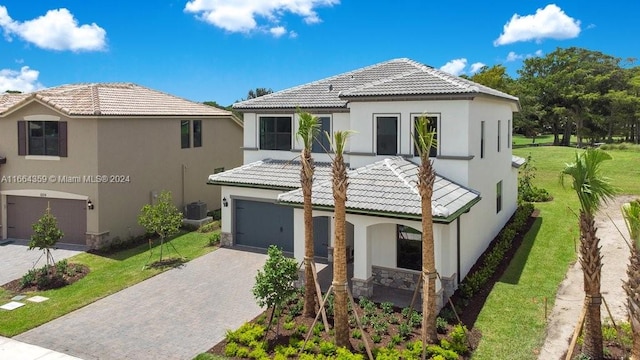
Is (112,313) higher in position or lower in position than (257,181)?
lower

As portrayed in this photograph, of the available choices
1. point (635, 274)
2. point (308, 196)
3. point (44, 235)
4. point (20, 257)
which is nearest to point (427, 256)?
point (308, 196)

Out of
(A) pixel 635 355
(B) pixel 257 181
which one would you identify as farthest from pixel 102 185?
(A) pixel 635 355

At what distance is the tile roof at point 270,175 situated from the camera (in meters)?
20.4

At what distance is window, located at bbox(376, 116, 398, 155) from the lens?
18.6 m

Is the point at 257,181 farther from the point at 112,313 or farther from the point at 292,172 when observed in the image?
the point at 112,313

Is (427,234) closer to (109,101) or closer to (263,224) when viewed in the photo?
(263,224)

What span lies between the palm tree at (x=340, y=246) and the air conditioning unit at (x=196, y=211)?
15.4 metres

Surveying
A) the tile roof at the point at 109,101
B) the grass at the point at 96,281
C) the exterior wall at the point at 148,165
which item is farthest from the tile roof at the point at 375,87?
the grass at the point at 96,281

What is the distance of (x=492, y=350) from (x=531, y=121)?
5738 cm

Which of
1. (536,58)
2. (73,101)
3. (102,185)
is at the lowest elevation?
(102,185)

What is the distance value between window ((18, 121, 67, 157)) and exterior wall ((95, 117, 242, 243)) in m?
2.00

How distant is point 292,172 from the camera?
21.4m

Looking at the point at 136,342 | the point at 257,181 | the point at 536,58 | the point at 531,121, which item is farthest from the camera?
the point at 536,58

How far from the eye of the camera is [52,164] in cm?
2230
